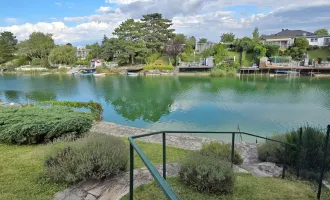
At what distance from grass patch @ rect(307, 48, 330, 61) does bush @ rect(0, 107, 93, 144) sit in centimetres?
5590

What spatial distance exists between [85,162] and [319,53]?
5967cm

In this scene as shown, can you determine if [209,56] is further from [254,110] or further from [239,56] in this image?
[254,110]

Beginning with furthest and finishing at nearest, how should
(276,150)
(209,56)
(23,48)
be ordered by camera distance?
(23,48), (209,56), (276,150)

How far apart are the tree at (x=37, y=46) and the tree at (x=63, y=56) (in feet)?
15.4

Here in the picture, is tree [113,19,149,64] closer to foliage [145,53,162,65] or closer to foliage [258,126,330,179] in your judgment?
foliage [145,53,162,65]

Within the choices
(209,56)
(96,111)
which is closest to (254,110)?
(96,111)

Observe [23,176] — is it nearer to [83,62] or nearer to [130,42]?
[130,42]

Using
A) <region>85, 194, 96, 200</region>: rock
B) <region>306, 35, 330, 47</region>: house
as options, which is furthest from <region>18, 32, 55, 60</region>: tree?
<region>306, 35, 330, 47</region>: house

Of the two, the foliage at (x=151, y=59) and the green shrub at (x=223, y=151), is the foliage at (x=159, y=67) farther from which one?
the green shrub at (x=223, y=151)

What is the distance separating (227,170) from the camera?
12.0 ft

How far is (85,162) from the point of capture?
393 centimetres

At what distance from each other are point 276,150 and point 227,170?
3939 millimetres

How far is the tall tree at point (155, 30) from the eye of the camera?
5716cm

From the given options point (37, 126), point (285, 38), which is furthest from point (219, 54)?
point (37, 126)
